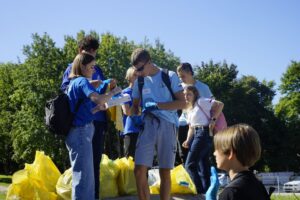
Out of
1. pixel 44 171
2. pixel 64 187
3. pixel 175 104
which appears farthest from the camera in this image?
pixel 44 171

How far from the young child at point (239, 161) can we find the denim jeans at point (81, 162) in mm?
2165

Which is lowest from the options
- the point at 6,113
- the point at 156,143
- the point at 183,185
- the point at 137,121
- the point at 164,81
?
the point at 183,185

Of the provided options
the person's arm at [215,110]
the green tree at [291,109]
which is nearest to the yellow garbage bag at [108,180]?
the person's arm at [215,110]

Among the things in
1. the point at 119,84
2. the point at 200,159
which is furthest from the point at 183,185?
the point at 119,84

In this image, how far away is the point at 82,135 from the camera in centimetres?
506

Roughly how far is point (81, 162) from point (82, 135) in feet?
0.98

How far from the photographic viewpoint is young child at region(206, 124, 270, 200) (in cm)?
290

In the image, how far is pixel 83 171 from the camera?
4957 millimetres

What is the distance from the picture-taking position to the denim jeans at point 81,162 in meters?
4.93

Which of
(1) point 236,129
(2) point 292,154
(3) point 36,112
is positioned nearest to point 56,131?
(1) point 236,129

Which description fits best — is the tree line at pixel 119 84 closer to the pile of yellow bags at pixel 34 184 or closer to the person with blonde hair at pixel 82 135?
the pile of yellow bags at pixel 34 184

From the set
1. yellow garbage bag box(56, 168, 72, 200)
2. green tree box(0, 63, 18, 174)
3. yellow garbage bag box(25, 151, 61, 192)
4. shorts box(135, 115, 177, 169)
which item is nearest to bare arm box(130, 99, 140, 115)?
shorts box(135, 115, 177, 169)

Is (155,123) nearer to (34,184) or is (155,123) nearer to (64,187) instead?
(64,187)

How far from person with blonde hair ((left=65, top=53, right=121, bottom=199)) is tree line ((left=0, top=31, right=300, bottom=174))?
28320 mm
